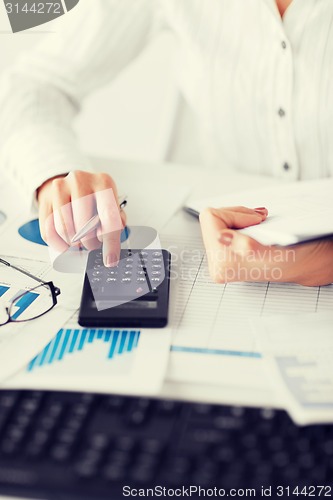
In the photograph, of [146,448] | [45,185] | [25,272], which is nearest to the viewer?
[146,448]

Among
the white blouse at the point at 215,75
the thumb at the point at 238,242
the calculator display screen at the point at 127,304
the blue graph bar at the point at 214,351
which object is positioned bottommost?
the blue graph bar at the point at 214,351

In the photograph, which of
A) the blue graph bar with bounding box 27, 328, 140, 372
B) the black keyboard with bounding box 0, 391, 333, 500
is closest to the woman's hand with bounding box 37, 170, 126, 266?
the blue graph bar with bounding box 27, 328, 140, 372

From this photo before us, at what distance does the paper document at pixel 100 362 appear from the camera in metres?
0.48

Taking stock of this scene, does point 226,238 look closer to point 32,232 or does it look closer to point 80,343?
point 80,343

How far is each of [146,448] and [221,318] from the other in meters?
0.18

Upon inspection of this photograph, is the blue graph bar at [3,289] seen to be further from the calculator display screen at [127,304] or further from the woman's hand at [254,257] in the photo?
the woman's hand at [254,257]

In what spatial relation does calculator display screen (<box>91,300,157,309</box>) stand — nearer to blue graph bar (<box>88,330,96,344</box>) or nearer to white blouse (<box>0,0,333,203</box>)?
blue graph bar (<box>88,330,96,344</box>)

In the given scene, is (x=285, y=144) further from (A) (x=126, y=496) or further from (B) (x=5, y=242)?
(A) (x=126, y=496)

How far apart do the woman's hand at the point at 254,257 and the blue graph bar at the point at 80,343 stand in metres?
0.12

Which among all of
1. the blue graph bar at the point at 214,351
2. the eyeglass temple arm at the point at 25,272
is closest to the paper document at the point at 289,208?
the blue graph bar at the point at 214,351

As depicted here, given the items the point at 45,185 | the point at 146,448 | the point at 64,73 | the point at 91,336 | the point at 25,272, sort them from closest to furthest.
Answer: the point at 146,448
the point at 91,336
the point at 25,272
the point at 45,185
the point at 64,73

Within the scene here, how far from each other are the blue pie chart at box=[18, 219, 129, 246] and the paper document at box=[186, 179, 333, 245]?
0.12m

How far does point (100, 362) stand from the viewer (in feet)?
1.65

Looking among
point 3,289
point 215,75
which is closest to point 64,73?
point 215,75
